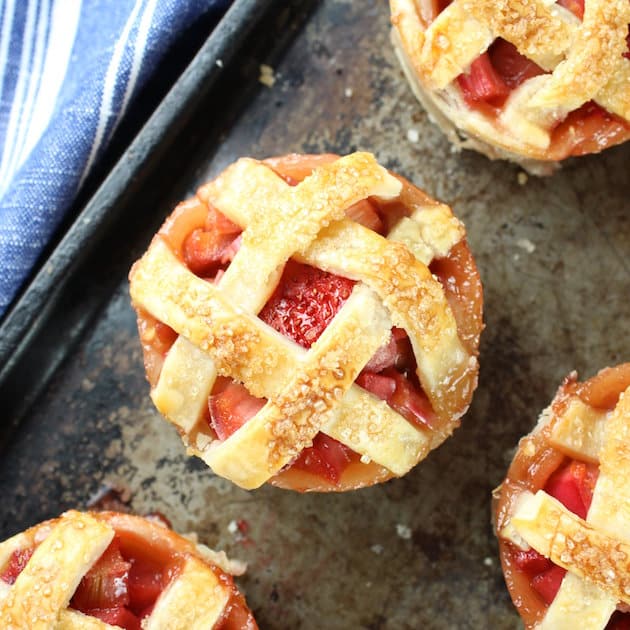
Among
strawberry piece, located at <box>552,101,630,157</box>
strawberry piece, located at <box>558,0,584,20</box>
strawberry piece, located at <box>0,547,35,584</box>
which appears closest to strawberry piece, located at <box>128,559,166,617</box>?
strawberry piece, located at <box>0,547,35,584</box>

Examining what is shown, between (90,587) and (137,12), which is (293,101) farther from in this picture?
(90,587)

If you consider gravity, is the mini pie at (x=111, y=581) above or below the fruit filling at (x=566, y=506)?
below

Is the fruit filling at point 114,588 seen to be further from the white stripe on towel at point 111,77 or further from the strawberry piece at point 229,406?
the white stripe on towel at point 111,77

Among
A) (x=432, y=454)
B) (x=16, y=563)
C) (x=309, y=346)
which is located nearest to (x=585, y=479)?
(x=432, y=454)

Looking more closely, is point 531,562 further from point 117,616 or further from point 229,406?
point 117,616

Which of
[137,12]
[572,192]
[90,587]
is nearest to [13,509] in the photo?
[90,587]

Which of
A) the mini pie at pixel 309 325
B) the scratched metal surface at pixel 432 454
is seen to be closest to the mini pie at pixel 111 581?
the mini pie at pixel 309 325

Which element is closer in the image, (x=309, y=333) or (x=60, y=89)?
(x=309, y=333)

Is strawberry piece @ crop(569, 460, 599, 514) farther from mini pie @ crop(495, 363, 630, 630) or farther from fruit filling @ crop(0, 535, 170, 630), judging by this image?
fruit filling @ crop(0, 535, 170, 630)
